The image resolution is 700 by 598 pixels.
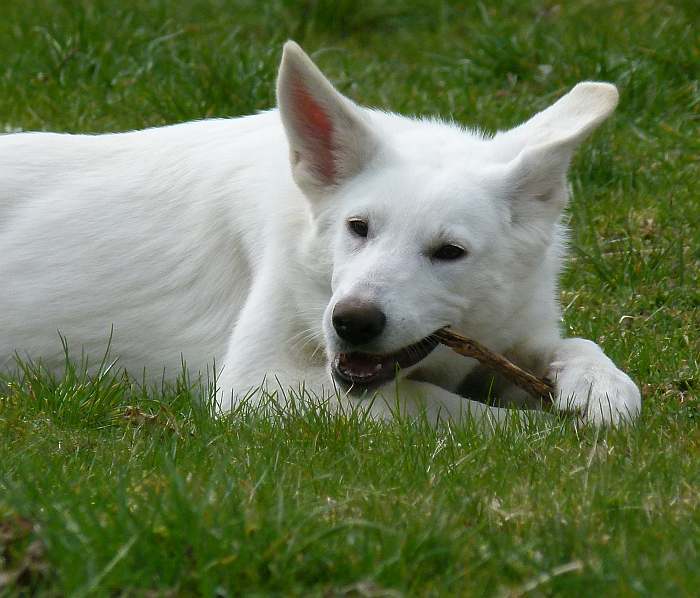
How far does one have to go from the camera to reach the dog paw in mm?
4207

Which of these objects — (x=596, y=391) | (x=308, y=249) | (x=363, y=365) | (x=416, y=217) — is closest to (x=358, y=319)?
(x=363, y=365)

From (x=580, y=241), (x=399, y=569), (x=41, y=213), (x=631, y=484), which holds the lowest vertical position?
(x=580, y=241)

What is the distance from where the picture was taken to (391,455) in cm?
375

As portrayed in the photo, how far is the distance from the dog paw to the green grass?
110 mm

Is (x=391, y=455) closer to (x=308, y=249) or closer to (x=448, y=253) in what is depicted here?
(x=448, y=253)

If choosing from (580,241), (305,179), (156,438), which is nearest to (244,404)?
(156,438)

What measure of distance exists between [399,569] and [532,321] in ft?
6.72

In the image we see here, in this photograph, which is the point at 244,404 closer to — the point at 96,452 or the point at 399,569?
the point at 96,452

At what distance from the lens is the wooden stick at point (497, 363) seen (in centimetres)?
437

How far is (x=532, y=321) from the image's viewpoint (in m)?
4.72

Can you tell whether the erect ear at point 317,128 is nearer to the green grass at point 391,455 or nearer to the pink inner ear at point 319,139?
the pink inner ear at point 319,139

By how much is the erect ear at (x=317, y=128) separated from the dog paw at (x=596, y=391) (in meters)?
1.00

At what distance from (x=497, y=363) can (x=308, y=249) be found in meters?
0.76

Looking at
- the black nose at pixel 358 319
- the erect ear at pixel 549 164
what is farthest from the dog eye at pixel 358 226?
the erect ear at pixel 549 164
